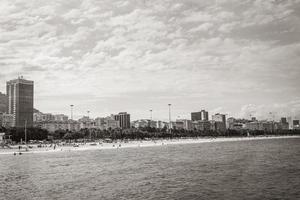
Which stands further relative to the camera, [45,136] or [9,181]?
[45,136]

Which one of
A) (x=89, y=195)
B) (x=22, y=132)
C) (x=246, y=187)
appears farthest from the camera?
(x=22, y=132)

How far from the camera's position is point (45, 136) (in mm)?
182875

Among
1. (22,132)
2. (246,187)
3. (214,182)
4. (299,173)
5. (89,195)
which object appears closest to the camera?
(89,195)

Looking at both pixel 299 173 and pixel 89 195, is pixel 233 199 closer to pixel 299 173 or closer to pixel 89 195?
pixel 89 195

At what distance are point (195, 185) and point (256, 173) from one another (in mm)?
14336

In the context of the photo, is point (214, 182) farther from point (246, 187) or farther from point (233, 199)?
point (233, 199)

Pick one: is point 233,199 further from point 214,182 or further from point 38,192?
point 38,192

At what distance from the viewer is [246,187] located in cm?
A: 4238

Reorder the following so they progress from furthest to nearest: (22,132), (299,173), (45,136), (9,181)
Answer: (45,136), (22,132), (299,173), (9,181)

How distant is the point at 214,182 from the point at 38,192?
66.3 ft

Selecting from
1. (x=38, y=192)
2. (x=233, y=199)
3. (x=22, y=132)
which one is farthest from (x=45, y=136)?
(x=233, y=199)

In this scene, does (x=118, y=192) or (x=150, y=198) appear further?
(x=118, y=192)

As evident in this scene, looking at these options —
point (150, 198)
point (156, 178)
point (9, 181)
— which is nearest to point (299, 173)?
point (156, 178)

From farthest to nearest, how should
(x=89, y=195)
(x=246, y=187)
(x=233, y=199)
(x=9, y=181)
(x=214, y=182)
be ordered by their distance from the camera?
(x=9, y=181) → (x=214, y=182) → (x=246, y=187) → (x=89, y=195) → (x=233, y=199)
